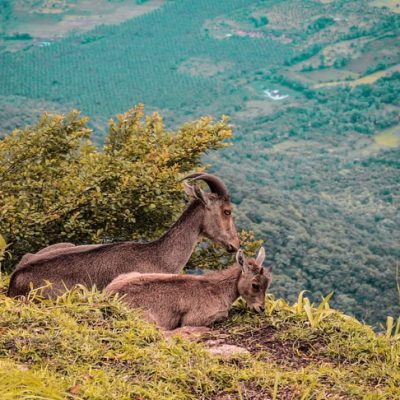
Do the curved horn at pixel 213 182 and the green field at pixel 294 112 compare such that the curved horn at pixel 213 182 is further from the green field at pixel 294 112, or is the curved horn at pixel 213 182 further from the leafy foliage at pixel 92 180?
the green field at pixel 294 112

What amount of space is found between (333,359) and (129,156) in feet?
26.8

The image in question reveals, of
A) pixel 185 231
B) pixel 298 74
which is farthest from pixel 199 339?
pixel 298 74

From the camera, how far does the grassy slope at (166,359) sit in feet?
17.1

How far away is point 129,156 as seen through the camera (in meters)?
14.0

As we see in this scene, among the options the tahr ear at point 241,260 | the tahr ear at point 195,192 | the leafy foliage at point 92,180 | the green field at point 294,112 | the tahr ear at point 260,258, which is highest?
the tahr ear at point 195,192

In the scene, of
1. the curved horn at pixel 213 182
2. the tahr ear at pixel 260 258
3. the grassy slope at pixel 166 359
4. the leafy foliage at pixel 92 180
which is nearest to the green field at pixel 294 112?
the leafy foliage at pixel 92 180

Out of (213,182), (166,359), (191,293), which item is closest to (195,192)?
(213,182)

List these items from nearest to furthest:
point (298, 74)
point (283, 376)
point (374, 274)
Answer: point (283, 376)
point (374, 274)
point (298, 74)

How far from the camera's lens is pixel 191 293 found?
795 cm

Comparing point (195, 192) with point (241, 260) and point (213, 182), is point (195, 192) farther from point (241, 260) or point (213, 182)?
point (241, 260)

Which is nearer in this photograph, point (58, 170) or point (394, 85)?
point (58, 170)

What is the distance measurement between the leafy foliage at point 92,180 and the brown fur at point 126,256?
2.53 meters

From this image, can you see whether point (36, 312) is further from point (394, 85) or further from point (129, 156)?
point (394, 85)

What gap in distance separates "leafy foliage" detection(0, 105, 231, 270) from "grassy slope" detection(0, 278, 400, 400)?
5376mm
